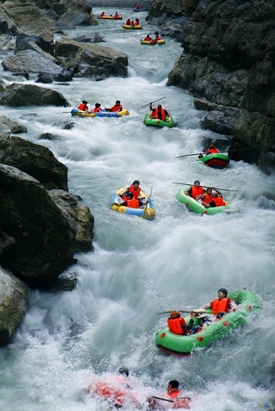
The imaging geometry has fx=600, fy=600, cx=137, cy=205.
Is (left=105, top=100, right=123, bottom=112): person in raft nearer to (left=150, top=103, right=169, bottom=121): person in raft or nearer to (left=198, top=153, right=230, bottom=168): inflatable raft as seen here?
(left=150, top=103, right=169, bottom=121): person in raft

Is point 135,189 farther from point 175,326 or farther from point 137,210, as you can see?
point 175,326

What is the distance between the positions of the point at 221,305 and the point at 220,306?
0.08ft

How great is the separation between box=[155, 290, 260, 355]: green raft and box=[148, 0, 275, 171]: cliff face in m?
7.49

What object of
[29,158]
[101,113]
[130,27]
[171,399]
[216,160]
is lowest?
[130,27]

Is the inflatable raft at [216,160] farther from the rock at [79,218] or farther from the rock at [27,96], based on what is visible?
the rock at [27,96]

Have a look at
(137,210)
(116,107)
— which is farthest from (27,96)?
(137,210)

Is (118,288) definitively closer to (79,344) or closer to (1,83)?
(79,344)

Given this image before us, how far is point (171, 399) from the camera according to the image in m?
8.88

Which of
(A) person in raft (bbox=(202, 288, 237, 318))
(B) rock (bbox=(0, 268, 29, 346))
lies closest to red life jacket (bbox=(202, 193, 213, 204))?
(A) person in raft (bbox=(202, 288, 237, 318))

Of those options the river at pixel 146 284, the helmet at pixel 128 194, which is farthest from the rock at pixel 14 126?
the helmet at pixel 128 194

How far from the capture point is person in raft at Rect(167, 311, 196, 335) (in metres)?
10.2

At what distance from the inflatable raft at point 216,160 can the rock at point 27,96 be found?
7271mm

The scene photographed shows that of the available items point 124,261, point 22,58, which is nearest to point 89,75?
point 22,58

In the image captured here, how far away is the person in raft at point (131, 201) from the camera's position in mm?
15023
